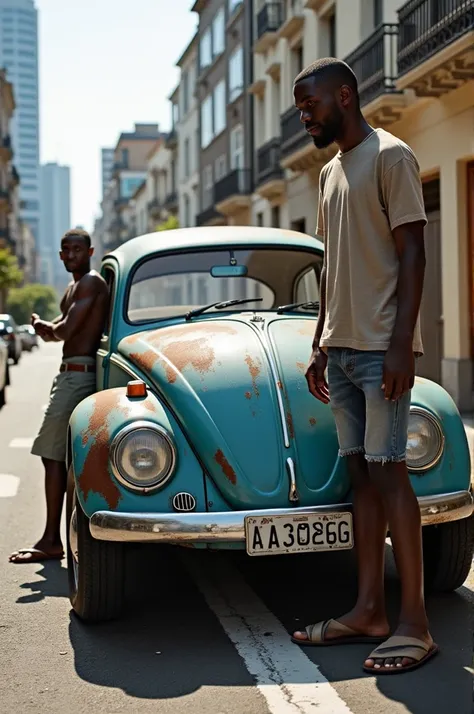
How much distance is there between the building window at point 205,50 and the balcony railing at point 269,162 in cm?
1319

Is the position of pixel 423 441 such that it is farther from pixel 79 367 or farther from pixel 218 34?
pixel 218 34

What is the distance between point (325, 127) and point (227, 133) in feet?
113

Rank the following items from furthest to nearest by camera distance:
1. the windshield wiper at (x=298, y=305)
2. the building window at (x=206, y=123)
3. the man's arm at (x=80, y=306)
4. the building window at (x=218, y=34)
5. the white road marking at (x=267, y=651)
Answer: the building window at (x=206, y=123), the building window at (x=218, y=34), the man's arm at (x=80, y=306), the windshield wiper at (x=298, y=305), the white road marking at (x=267, y=651)

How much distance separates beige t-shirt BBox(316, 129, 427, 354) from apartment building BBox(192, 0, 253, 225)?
97.9 ft

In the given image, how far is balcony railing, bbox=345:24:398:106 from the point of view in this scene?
1797cm

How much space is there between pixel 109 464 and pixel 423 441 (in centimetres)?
137

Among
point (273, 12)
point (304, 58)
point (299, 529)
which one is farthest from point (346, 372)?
point (273, 12)

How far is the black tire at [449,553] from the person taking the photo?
4.72 m

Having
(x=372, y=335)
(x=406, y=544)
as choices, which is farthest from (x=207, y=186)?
(x=406, y=544)

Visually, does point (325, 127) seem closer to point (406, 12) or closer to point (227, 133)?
point (406, 12)

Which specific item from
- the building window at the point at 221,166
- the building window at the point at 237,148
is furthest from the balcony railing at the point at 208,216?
the building window at the point at 237,148

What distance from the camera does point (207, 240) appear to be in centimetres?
624

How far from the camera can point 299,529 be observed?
13.7 ft

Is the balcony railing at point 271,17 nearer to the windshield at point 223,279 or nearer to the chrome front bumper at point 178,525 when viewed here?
the windshield at point 223,279
